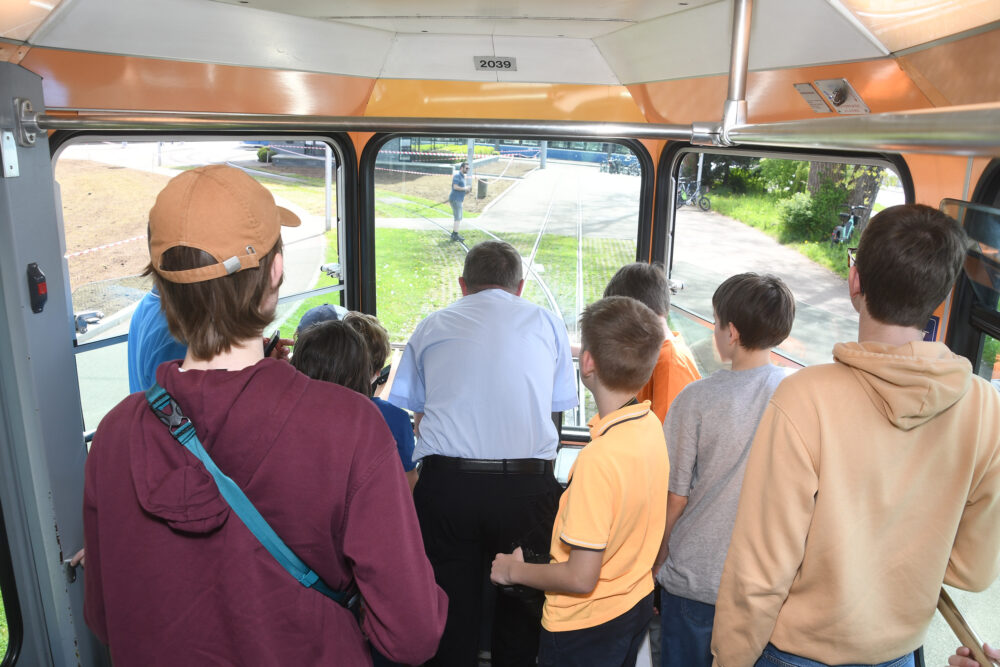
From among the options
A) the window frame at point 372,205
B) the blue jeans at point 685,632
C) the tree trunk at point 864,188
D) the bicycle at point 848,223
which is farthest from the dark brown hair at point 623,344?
the window frame at point 372,205

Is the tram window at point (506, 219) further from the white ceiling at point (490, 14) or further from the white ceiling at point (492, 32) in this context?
the white ceiling at point (490, 14)

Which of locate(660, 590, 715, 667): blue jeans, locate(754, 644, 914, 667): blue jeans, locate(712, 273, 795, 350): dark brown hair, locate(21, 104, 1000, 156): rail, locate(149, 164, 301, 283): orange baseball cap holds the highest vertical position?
locate(21, 104, 1000, 156): rail

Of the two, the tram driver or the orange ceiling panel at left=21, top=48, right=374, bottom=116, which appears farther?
the tram driver

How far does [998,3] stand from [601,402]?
1.18m

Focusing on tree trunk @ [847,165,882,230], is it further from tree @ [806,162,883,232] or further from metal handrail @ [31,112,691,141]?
metal handrail @ [31,112,691,141]

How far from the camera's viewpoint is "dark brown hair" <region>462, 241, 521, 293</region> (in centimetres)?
278

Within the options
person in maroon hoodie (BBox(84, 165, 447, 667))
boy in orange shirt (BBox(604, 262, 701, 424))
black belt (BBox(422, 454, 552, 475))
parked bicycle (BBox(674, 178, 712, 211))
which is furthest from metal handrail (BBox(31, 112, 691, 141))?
parked bicycle (BBox(674, 178, 712, 211))

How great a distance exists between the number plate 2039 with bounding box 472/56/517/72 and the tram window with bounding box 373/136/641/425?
0.66 meters

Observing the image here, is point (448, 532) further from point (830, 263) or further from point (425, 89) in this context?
point (830, 263)

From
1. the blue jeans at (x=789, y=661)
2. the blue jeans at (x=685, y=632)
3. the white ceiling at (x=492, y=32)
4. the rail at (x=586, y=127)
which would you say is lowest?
the blue jeans at (x=685, y=632)

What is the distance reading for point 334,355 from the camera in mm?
2229

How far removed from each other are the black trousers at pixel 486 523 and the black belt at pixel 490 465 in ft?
0.05

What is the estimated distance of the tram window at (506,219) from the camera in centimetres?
413

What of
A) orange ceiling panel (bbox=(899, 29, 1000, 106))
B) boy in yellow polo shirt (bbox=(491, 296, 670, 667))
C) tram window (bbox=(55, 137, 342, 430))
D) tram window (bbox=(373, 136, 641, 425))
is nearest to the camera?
orange ceiling panel (bbox=(899, 29, 1000, 106))
